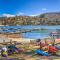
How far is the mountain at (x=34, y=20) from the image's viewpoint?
88.0 inches

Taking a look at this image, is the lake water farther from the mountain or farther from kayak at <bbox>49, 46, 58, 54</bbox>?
kayak at <bbox>49, 46, 58, 54</bbox>

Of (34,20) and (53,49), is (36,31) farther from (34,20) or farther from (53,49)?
(53,49)

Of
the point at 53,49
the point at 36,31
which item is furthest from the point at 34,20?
the point at 53,49

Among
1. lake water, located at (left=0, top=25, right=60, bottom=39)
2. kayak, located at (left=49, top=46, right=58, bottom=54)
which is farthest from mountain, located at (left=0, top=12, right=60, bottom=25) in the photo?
kayak, located at (left=49, top=46, right=58, bottom=54)

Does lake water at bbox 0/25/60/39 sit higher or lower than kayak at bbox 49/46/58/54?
higher

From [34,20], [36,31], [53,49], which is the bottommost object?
[53,49]

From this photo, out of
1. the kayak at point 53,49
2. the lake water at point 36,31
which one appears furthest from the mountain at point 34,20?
the kayak at point 53,49

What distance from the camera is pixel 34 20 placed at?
7.48 feet

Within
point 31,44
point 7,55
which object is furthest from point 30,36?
point 7,55

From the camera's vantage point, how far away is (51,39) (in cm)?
221

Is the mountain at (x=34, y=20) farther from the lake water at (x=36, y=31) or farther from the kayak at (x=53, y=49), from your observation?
the kayak at (x=53, y=49)

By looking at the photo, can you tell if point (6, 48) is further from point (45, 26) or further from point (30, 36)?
point (45, 26)

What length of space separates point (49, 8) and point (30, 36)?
51 cm

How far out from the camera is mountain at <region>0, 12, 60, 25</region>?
7.34ft
